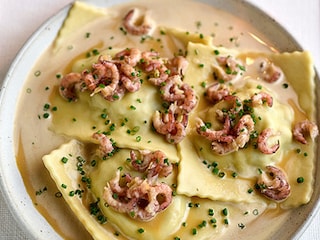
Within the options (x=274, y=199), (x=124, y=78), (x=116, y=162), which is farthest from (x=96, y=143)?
(x=274, y=199)

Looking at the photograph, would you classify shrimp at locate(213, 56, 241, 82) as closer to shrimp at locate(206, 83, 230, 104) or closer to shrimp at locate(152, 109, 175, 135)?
shrimp at locate(206, 83, 230, 104)

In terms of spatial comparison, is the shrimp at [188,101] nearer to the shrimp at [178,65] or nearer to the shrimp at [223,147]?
the shrimp at [178,65]

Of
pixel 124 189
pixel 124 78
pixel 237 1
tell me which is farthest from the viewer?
pixel 237 1

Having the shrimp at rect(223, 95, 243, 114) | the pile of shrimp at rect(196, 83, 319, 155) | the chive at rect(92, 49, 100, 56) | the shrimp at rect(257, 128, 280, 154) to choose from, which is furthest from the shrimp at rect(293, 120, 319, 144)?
the chive at rect(92, 49, 100, 56)

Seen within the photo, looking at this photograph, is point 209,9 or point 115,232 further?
point 209,9

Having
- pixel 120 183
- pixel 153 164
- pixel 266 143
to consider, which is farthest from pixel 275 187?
pixel 120 183

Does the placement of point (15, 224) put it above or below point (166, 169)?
below

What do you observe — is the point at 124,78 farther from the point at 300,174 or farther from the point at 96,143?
the point at 300,174

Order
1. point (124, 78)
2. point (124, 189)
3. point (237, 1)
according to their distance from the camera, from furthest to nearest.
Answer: point (237, 1), point (124, 78), point (124, 189)
